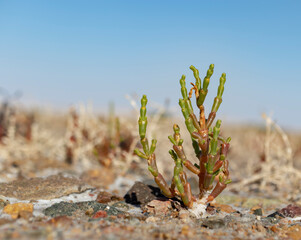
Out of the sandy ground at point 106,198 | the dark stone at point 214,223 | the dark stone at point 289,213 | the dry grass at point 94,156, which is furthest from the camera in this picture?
the dry grass at point 94,156

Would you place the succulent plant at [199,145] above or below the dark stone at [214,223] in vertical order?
above

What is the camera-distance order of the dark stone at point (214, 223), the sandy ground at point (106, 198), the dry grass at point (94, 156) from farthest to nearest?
the dry grass at point (94, 156) < the dark stone at point (214, 223) < the sandy ground at point (106, 198)

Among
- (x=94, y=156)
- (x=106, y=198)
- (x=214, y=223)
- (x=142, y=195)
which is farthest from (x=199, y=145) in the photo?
(x=94, y=156)

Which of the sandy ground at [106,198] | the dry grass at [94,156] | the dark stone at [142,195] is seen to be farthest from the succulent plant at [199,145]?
the dry grass at [94,156]

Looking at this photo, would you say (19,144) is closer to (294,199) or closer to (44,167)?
(44,167)

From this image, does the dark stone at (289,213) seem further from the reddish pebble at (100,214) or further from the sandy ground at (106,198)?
the reddish pebble at (100,214)

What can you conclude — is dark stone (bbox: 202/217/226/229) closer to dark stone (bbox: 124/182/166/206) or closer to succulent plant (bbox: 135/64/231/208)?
succulent plant (bbox: 135/64/231/208)

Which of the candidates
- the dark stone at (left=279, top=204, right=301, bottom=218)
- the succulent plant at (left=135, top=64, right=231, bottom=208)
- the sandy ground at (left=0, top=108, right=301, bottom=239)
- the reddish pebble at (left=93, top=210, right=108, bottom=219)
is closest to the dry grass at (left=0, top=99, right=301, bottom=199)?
the sandy ground at (left=0, top=108, right=301, bottom=239)

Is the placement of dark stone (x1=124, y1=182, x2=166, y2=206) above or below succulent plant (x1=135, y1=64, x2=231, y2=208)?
below
